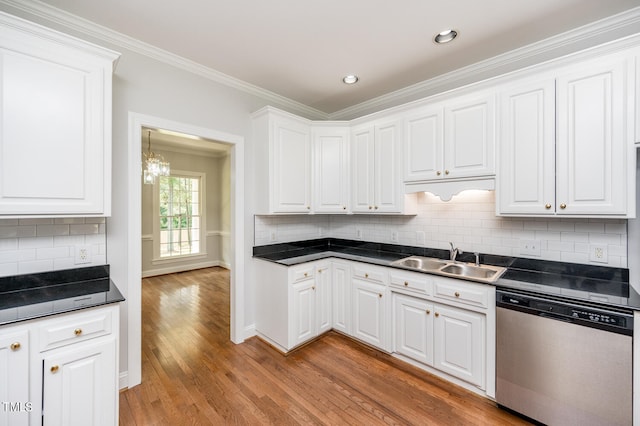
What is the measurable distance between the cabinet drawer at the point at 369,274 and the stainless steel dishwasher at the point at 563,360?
100cm

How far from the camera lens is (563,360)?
172cm

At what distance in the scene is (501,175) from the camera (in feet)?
7.28

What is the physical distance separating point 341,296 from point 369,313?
39cm

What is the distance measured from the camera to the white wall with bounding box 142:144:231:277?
5926 millimetres

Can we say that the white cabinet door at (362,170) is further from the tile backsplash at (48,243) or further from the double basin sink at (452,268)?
the tile backsplash at (48,243)

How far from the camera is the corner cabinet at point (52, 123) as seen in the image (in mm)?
1545

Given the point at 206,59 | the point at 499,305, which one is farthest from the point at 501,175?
the point at 206,59

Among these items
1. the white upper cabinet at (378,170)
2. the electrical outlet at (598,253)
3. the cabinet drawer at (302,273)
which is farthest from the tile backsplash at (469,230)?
the cabinet drawer at (302,273)

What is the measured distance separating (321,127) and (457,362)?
9.12ft

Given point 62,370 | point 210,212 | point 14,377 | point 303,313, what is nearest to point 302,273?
point 303,313

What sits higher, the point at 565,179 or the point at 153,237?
the point at 565,179

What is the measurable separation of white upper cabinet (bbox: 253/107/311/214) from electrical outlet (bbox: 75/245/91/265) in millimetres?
1517

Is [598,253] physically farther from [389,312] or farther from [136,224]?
[136,224]

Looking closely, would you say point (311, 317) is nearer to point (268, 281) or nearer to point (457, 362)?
point (268, 281)
